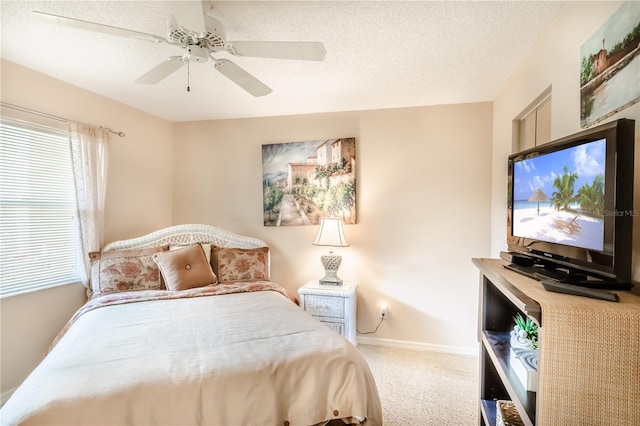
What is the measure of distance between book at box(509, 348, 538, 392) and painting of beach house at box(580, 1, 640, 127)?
987 mm

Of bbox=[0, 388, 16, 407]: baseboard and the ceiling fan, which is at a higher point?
the ceiling fan

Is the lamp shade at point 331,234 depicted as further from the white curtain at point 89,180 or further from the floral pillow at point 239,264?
the white curtain at point 89,180

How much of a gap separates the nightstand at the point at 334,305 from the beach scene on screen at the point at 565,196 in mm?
1771

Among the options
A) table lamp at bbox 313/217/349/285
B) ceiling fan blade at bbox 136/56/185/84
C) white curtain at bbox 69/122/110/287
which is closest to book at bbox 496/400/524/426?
table lamp at bbox 313/217/349/285

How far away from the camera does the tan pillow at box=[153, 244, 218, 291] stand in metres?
2.63

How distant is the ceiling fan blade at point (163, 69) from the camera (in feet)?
5.49

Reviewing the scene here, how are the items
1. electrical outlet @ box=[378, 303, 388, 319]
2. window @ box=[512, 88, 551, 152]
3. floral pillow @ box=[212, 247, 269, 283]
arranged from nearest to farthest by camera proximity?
window @ box=[512, 88, 551, 152], floral pillow @ box=[212, 247, 269, 283], electrical outlet @ box=[378, 303, 388, 319]

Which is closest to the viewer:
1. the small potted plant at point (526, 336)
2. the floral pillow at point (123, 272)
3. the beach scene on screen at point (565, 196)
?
the beach scene on screen at point (565, 196)

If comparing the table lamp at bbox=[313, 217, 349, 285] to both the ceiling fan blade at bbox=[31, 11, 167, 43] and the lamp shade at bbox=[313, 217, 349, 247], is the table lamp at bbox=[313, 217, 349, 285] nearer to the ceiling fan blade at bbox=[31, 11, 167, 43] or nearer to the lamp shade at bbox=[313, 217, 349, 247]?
the lamp shade at bbox=[313, 217, 349, 247]

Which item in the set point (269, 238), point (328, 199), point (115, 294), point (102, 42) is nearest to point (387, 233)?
point (328, 199)

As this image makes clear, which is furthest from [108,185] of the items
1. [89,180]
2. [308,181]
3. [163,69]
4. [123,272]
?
[308,181]

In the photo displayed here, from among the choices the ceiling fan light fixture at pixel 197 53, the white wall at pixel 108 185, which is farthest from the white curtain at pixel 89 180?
the ceiling fan light fixture at pixel 197 53

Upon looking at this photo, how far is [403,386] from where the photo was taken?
95.0 inches

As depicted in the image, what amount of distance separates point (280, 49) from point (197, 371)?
5.16 ft
